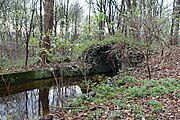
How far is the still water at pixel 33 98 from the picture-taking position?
716cm

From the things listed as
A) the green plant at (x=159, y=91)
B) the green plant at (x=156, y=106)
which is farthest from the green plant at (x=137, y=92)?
the green plant at (x=156, y=106)

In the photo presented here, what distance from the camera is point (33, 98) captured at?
9258mm

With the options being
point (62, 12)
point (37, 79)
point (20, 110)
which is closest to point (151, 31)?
point (20, 110)

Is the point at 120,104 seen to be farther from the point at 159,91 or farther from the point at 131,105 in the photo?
the point at 159,91

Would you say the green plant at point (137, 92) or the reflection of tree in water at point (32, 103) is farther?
the reflection of tree in water at point (32, 103)

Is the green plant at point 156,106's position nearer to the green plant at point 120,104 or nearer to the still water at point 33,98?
the green plant at point 120,104

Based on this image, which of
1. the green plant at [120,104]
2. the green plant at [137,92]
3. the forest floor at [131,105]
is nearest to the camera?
the forest floor at [131,105]

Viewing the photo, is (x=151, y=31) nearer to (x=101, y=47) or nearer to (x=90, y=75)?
(x=101, y=47)

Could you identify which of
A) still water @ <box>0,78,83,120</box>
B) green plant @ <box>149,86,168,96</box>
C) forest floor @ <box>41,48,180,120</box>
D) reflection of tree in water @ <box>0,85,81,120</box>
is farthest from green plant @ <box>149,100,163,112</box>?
reflection of tree in water @ <box>0,85,81,120</box>

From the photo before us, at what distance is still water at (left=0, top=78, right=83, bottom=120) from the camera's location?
7.16 m

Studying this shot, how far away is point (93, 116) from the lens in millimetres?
4793

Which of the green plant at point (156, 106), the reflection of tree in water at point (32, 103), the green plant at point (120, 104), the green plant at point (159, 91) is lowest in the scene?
the reflection of tree in water at point (32, 103)

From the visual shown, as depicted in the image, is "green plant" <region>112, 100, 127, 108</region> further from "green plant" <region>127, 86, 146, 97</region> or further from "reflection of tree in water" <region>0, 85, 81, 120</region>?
"reflection of tree in water" <region>0, 85, 81, 120</region>

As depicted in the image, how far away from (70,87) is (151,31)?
16.1ft
